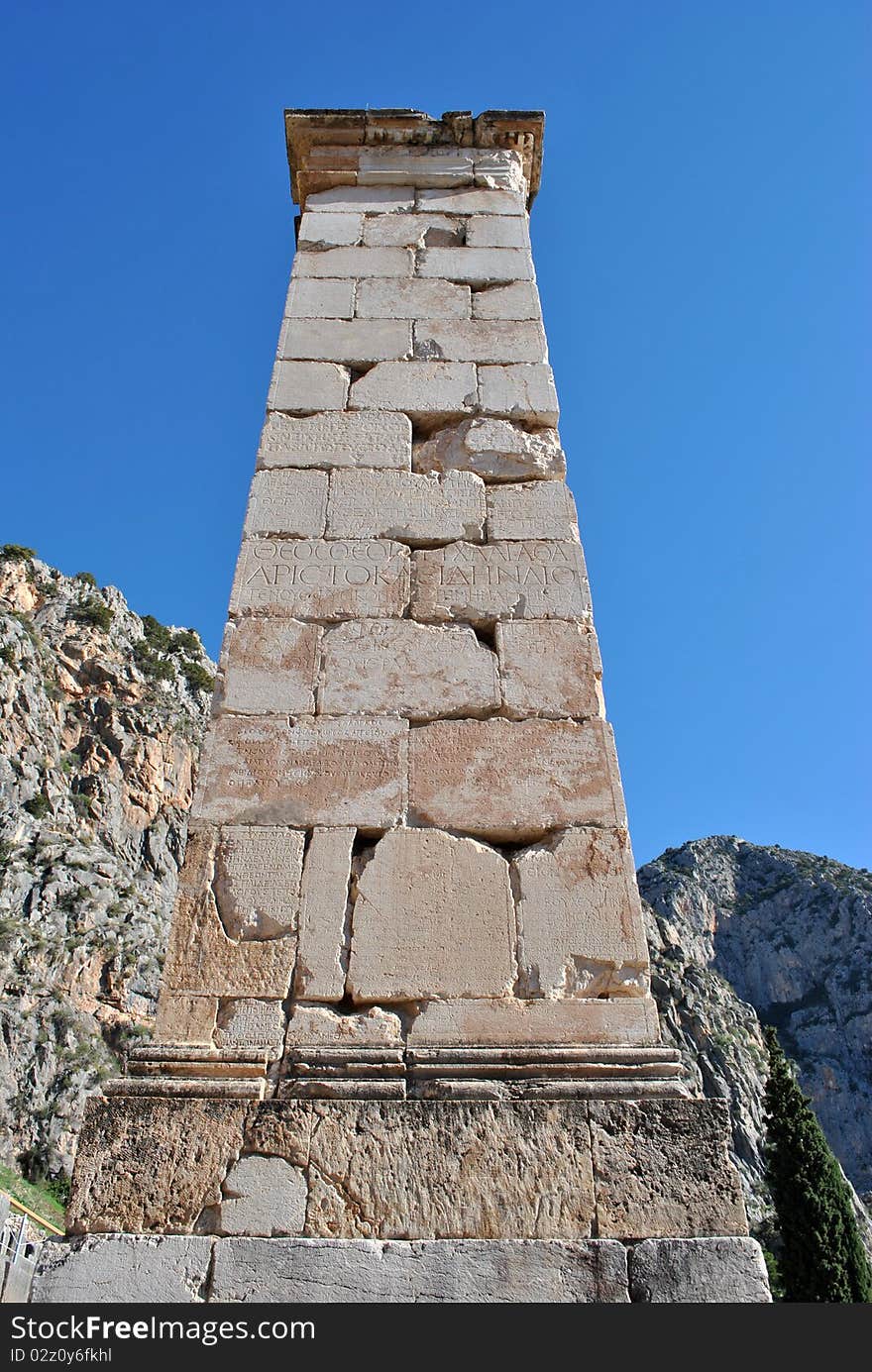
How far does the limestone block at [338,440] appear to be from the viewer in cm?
440

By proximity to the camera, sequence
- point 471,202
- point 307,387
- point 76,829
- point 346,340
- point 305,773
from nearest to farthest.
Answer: point 305,773 → point 307,387 → point 346,340 → point 471,202 → point 76,829

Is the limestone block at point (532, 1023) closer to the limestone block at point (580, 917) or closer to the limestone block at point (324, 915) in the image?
the limestone block at point (580, 917)

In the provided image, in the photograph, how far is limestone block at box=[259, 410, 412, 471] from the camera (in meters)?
4.40

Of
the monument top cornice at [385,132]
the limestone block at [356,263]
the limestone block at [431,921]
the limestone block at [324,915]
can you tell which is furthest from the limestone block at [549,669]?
the monument top cornice at [385,132]

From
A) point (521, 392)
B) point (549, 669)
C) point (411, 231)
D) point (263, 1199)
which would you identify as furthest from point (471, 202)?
point (263, 1199)

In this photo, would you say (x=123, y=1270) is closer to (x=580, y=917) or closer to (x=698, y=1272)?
(x=698, y=1272)

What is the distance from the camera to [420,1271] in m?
2.46

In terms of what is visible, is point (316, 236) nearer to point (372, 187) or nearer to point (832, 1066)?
point (372, 187)

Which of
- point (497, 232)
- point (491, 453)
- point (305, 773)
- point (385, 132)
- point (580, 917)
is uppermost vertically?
point (385, 132)

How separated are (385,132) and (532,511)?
323 cm

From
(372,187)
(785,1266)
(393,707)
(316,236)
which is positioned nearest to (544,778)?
(393,707)

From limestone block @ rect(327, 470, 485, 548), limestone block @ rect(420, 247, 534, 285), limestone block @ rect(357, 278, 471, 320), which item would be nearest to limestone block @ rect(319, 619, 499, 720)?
limestone block @ rect(327, 470, 485, 548)

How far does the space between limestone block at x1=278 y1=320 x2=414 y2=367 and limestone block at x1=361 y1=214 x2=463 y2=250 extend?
76 centimetres

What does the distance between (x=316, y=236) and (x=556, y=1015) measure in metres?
4.51
